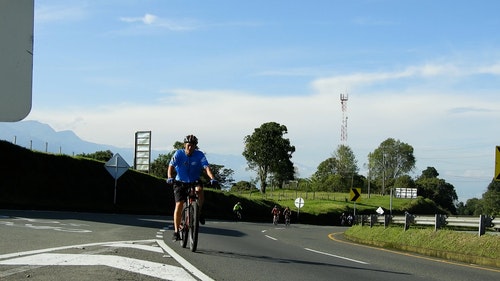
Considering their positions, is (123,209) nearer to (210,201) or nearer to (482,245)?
(210,201)

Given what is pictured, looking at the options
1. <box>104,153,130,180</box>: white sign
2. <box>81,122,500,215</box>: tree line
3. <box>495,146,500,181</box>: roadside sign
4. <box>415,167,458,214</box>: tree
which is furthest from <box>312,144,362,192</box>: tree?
<box>495,146,500,181</box>: roadside sign

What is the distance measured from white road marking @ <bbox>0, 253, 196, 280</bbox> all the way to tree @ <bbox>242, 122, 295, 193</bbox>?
96.5 meters

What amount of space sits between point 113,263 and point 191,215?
7.14 ft

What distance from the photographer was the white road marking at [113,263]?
8.02 meters

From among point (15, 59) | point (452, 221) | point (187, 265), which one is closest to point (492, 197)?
point (452, 221)

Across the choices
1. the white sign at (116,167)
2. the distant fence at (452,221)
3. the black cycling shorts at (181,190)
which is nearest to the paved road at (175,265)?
the black cycling shorts at (181,190)

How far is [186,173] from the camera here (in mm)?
10523

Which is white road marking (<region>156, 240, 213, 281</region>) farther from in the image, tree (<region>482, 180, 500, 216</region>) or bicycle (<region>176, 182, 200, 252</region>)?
tree (<region>482, 180, 500, 216</region>)

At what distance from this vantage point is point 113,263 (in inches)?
339

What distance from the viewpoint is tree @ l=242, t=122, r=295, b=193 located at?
10569 cm

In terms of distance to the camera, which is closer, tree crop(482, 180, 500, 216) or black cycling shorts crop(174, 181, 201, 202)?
black cycling shorts crop(174, 181, 201, 202)

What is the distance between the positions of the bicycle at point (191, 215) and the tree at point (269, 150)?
94583mm

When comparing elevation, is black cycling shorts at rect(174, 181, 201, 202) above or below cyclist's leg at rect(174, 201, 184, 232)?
above

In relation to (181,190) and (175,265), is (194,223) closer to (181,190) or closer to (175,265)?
(181,190)
